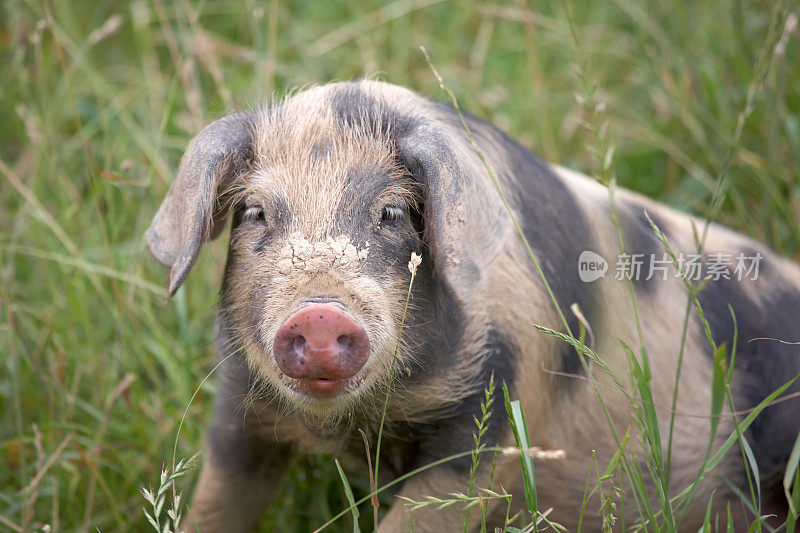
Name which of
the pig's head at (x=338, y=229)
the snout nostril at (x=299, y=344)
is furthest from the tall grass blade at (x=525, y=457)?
the snout nostril at (x=299, y=344)

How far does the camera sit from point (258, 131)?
2.46 m

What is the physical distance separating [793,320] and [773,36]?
120 centimetres

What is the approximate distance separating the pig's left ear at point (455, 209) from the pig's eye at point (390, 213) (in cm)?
8

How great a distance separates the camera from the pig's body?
7.16ft

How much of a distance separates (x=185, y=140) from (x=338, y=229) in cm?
258

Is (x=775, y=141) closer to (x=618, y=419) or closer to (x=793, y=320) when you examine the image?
(x=793, y=320)

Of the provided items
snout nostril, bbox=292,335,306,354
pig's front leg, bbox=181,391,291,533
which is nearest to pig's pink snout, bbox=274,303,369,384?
snout nostril, bbox=292,335,306,354

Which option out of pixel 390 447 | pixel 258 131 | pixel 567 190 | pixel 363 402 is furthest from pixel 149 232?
pixel 567 190

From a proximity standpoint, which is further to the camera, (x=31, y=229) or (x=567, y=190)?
(x=31, y=229)

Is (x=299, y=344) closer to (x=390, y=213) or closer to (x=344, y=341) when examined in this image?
(x=344, y=341)

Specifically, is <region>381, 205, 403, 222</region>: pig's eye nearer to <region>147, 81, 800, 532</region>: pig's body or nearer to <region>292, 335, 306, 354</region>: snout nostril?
<region>147, 81, 800, 532</region>: pig's body

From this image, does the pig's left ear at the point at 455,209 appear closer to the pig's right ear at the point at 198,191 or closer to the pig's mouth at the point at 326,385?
the pig's mouth at the point at 326,385

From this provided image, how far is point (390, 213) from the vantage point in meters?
2.31

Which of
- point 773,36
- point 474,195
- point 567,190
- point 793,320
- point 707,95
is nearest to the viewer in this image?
point 773,36
